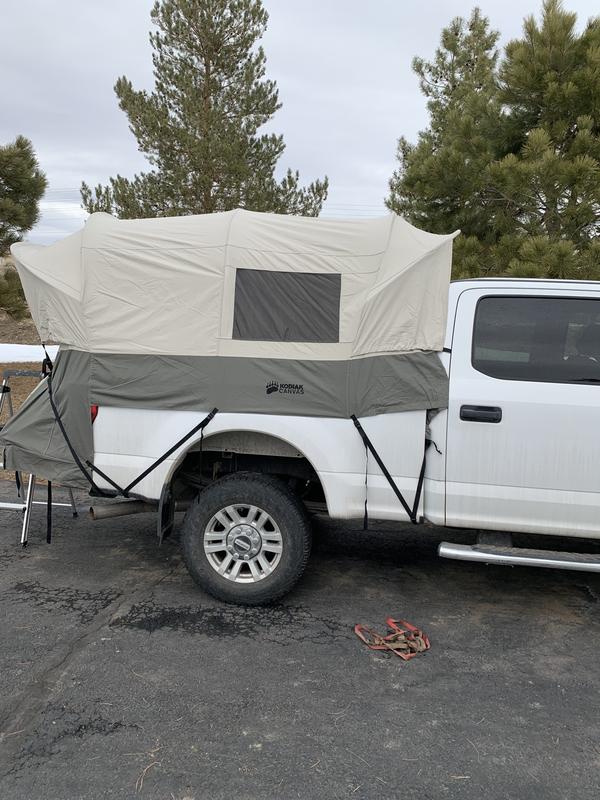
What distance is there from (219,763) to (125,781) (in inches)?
14.8

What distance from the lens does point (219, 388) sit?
4.11 metres

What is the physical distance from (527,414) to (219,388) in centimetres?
182

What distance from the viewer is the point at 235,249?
415 centimetres

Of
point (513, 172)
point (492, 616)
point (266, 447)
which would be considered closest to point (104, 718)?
point (266, 447)

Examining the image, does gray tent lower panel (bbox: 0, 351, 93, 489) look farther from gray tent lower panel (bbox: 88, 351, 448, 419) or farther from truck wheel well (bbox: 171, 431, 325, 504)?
truck wheel well (bbox: 171, 431, 325, 504)

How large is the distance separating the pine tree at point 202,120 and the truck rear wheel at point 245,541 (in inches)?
448

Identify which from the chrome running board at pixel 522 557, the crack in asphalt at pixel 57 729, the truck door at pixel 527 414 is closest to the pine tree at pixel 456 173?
the truck door at pixel 527 414

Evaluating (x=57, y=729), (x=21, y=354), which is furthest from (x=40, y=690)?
(x=21, y=354)

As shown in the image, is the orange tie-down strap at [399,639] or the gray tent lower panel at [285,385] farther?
the gray tent lower panel at [285,385]

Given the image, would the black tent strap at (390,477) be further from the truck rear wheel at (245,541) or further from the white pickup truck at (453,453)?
the truck rear wheel at (245,541)

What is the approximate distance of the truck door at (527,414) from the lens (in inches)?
151

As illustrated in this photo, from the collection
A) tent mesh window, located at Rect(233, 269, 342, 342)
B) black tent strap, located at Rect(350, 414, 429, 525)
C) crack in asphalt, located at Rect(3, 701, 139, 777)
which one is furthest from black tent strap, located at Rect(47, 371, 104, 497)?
black tent strap, located at Rect(350, 414, 429, 525)

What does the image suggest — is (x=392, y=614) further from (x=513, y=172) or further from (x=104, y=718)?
(x=513, y=172)

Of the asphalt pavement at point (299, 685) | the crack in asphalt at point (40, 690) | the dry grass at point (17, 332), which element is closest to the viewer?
the asphalt pavement at point (299, 685)
